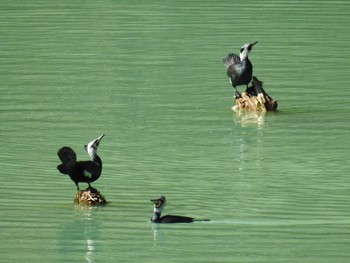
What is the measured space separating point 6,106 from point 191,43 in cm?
789

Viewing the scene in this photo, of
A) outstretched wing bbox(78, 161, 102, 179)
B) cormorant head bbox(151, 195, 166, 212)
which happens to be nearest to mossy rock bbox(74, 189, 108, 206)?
outstretched wing bbox(78, 161, 102, 179)

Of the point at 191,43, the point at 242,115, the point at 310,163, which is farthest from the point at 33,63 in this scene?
the point at 310,163

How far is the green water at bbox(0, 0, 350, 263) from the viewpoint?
605 inches

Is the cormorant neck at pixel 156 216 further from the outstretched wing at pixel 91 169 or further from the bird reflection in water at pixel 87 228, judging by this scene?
the outstretched wing at pixel 91 169


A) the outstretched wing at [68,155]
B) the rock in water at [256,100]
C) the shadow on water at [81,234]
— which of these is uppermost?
the rock in water at [256,100]

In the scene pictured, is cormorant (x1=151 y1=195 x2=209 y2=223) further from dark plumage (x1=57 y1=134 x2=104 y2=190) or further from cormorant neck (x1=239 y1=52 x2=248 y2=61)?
cormorant neck (x1=239 y1=52 x2=248 y2=61)

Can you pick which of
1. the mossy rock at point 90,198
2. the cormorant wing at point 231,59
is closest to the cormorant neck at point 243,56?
the cormorant wing at point 231,59

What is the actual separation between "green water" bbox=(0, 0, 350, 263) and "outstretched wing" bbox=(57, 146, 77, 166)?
1.60ft

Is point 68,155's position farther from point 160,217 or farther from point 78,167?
point 160,217

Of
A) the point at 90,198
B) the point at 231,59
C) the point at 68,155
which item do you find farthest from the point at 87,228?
the point at 231,59

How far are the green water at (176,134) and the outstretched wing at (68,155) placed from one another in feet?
1.60

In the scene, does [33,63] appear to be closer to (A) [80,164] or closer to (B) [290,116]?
(B) [290,116]

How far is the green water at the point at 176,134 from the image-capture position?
15367mm

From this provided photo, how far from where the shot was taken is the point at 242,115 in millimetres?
23391
